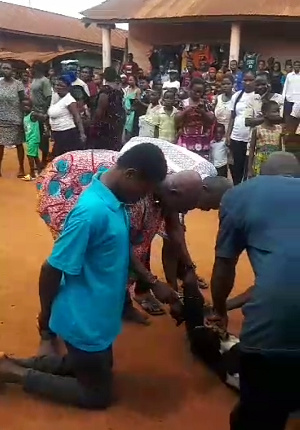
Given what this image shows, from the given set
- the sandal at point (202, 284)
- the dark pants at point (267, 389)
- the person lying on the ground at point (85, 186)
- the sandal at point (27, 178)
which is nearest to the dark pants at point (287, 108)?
the sandal at point (27, 178)

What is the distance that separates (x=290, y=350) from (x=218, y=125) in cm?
571

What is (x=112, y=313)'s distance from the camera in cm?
293

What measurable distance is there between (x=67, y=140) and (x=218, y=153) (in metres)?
1.98

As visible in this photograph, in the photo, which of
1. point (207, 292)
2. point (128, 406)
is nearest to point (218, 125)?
point (207, 292)

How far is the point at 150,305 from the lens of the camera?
171 inches

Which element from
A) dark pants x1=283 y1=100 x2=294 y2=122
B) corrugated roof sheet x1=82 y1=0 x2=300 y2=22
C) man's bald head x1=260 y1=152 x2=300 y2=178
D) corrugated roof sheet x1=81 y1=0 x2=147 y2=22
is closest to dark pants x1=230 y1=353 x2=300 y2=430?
man's bald head x1=260 y1=152 x2=300 y2=178

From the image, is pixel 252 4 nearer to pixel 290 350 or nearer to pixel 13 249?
pixel 13 249

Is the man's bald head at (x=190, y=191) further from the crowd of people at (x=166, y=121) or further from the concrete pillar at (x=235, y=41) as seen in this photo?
the concrete pillar at (x=235, y=41)

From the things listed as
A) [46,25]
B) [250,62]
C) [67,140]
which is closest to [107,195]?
[67,140]

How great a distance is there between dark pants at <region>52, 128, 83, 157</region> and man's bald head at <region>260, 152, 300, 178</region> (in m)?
5.39

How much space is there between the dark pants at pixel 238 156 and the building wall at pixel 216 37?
302 inches

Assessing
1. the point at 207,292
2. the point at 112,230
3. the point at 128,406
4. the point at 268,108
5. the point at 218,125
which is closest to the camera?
the point at 112,230

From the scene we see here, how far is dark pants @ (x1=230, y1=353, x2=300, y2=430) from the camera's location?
2.11 m

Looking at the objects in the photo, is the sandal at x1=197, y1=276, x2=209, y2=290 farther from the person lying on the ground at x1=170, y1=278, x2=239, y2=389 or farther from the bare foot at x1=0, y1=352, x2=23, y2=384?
the bare foot at x1=0, y1=352, x2=23, y2=384
